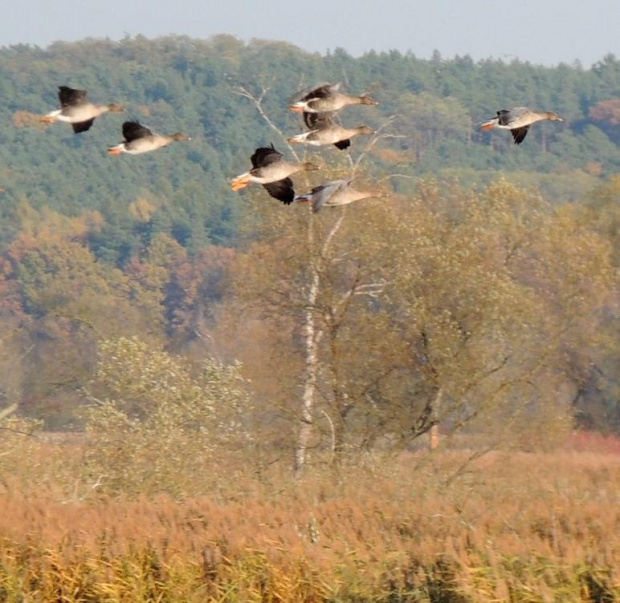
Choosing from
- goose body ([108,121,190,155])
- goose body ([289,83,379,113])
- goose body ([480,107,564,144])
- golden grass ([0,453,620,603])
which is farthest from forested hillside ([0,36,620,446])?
goose body ([480,107,564,144])

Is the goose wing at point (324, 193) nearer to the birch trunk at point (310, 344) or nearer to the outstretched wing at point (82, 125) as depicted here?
the outstretched wing at point (82, 125)

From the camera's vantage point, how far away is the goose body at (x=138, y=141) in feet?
36.8

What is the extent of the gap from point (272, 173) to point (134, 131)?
1106 mm

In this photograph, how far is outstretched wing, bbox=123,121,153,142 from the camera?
37.3 ft

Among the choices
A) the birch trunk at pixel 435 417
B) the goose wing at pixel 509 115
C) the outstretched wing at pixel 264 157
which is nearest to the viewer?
the outstretched wing at pixel 264 157

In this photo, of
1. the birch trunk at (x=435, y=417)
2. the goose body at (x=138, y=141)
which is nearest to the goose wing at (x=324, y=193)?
the goose body at (x=138, y=141)

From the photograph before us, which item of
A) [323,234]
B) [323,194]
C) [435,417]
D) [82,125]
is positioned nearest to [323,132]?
[323,194]

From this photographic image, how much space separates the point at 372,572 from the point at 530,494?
5401 mm

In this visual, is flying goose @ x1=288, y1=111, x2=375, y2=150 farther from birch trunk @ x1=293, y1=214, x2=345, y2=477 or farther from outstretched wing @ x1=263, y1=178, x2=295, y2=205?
birch trunk @ x1=293, y1=214, x2=345, y2=477

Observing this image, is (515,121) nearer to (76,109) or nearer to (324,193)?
(324,193)

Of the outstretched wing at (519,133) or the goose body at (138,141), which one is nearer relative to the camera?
the goose body at (138,141)

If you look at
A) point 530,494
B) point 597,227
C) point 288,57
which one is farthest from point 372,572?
point 288,57

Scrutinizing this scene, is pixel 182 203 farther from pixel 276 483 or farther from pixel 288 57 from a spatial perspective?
pixel 276 483

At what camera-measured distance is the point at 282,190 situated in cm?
1154
